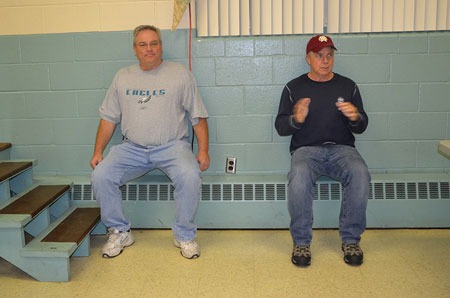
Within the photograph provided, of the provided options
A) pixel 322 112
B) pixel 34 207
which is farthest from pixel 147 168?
pixel 322 112

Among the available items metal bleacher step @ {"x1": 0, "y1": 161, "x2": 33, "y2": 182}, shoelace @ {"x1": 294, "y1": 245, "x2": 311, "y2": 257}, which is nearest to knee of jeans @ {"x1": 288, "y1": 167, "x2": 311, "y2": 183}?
shoelace @ {"x1": 294, "y1": 245, "x2": 311, "y2": 257}

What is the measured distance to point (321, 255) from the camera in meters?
2.70

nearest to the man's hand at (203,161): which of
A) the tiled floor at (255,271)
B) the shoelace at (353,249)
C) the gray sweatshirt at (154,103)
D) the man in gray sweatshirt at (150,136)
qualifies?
the man in gray sweatshirt at (150,136)

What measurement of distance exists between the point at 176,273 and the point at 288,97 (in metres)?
1.30

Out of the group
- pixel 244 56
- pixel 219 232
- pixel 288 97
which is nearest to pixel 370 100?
pixel 288 97

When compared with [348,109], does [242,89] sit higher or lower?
higher

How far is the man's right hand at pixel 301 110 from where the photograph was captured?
265 centimetres

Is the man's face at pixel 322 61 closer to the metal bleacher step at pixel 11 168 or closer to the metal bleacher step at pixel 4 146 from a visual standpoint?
the metal bleacher step at pixel 11 168

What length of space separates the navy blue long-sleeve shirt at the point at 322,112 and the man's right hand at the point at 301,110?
0.11m

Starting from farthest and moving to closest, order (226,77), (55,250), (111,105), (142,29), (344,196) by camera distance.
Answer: (226,77) → (111,105) → (142,29) → (344,196) → (55,250)

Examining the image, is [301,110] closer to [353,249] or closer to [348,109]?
[348,109]

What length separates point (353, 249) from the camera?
2.60 m

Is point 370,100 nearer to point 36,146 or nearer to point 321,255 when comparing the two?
point 321,255

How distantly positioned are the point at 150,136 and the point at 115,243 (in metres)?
0.70
